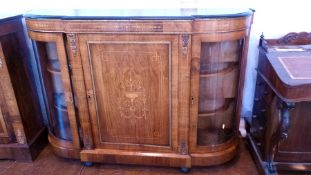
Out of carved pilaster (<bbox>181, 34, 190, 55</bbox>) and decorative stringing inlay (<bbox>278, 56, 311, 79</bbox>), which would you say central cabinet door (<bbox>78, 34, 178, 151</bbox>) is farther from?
decorative stringing inlay (<bbox>278, 56, 311, 79</bbox>)

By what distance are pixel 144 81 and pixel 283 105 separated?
733mm

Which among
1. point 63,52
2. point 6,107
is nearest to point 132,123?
point 63,52

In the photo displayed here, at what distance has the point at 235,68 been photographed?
1575 mm

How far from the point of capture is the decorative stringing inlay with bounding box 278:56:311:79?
130cm

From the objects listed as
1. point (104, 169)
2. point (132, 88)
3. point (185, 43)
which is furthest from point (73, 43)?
point (104, 169)

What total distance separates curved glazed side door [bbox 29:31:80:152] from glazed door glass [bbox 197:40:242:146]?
0.79 metres

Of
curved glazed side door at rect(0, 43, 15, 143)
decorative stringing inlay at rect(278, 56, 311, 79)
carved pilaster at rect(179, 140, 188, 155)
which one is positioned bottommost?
carved pilaster at rect(179, 140, 188, 155)

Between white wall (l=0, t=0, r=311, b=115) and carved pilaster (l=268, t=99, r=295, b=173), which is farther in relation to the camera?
white wall (l=0, t=0, r=311, b=115)

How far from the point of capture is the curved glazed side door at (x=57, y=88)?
1.51 meters

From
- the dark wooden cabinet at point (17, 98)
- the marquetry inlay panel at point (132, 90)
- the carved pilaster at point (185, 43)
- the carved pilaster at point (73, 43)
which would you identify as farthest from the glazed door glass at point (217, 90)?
the dark wooden cabinet at point (17, 98)

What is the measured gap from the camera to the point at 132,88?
1535 millimetres

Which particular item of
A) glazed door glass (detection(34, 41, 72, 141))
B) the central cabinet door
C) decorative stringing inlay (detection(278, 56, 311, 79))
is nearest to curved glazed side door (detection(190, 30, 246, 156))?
the central cabinet door

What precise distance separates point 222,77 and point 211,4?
0.54 m

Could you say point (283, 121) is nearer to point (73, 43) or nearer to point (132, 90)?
point (132, 90)
